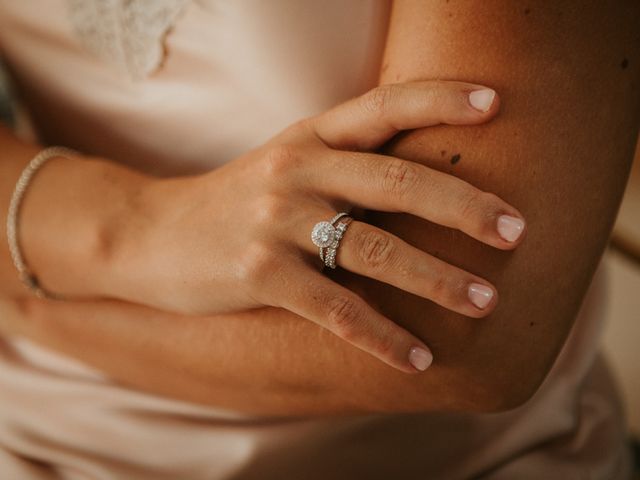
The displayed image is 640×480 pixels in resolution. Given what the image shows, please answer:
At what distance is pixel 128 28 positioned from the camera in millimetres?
741

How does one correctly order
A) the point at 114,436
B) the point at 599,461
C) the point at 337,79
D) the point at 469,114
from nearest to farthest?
1. the point at 469,114
2. the point at 337,79
3. the point at 114,436
4. the point at 599,461

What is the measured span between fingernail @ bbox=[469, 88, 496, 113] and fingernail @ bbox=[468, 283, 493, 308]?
16cm

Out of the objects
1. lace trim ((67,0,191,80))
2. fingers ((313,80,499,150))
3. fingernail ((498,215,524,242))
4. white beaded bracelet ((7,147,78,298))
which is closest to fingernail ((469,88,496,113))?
fingers ((313,80,499,150))

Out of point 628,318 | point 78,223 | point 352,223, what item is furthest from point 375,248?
point 628,318

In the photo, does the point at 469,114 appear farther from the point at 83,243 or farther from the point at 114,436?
the point at 114,436

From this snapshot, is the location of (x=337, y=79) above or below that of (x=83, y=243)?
above

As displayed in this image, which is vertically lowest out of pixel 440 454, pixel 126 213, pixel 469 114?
pixel 440 454

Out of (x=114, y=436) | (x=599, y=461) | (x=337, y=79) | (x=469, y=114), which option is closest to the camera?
(x=469, y=114)

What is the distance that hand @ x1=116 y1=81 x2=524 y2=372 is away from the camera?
524 millimetres

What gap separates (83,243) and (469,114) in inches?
19.5

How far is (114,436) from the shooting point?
792mm

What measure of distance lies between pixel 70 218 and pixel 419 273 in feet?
1.53

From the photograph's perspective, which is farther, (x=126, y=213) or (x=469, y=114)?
(x=126, y=213)

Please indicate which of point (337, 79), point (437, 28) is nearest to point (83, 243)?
point (337, 79)
